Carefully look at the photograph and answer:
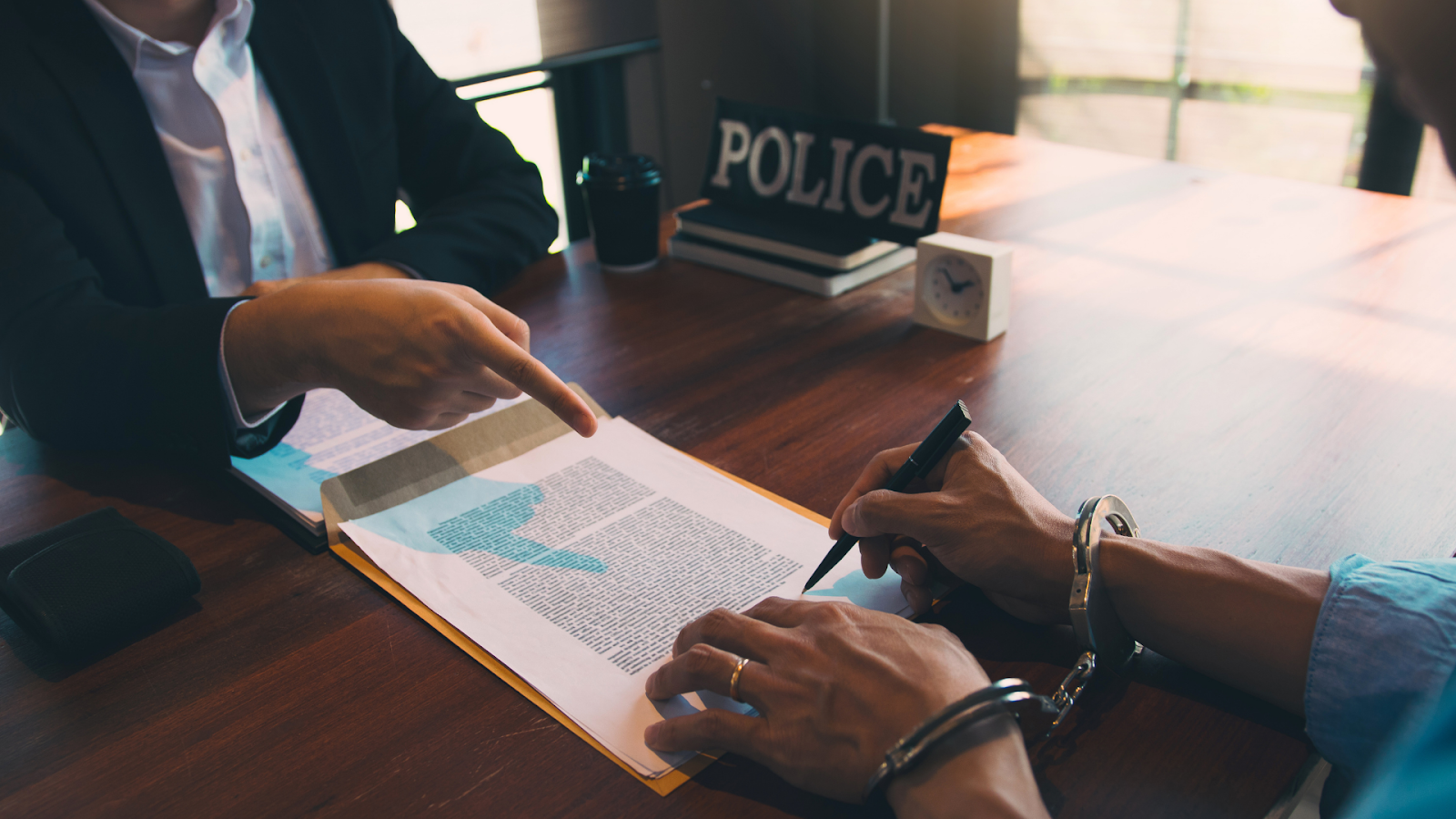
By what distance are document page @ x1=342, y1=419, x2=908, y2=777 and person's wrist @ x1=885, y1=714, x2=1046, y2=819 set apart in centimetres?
14

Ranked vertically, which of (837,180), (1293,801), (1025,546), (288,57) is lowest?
(1293,801)

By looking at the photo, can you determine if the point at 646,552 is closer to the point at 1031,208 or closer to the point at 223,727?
the point at 223,727

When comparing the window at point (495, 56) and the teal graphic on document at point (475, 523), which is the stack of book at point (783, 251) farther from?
the window at point (495, 56)

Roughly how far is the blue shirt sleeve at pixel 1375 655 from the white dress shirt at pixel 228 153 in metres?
1.40

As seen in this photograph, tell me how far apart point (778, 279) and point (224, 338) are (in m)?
0.78

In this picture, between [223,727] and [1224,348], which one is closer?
[223,727]

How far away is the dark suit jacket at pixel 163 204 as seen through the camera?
92 cm

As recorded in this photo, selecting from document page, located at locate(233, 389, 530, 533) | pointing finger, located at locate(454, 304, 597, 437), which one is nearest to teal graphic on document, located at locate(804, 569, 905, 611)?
pointing finger, located at locate(454, 304, 597, 437)

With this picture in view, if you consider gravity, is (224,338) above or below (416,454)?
above

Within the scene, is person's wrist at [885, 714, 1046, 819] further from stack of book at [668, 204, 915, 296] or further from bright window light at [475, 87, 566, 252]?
bright window light at [475, 87, 566, 252]

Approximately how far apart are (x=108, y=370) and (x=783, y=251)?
2.94 feet

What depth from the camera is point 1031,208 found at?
1604mm

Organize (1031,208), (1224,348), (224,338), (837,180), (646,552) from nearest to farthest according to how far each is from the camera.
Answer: (646,552), (224,338), (1224,348), (837,180), (1031,208)

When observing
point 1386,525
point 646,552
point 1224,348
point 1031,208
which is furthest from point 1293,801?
point 1031,208
